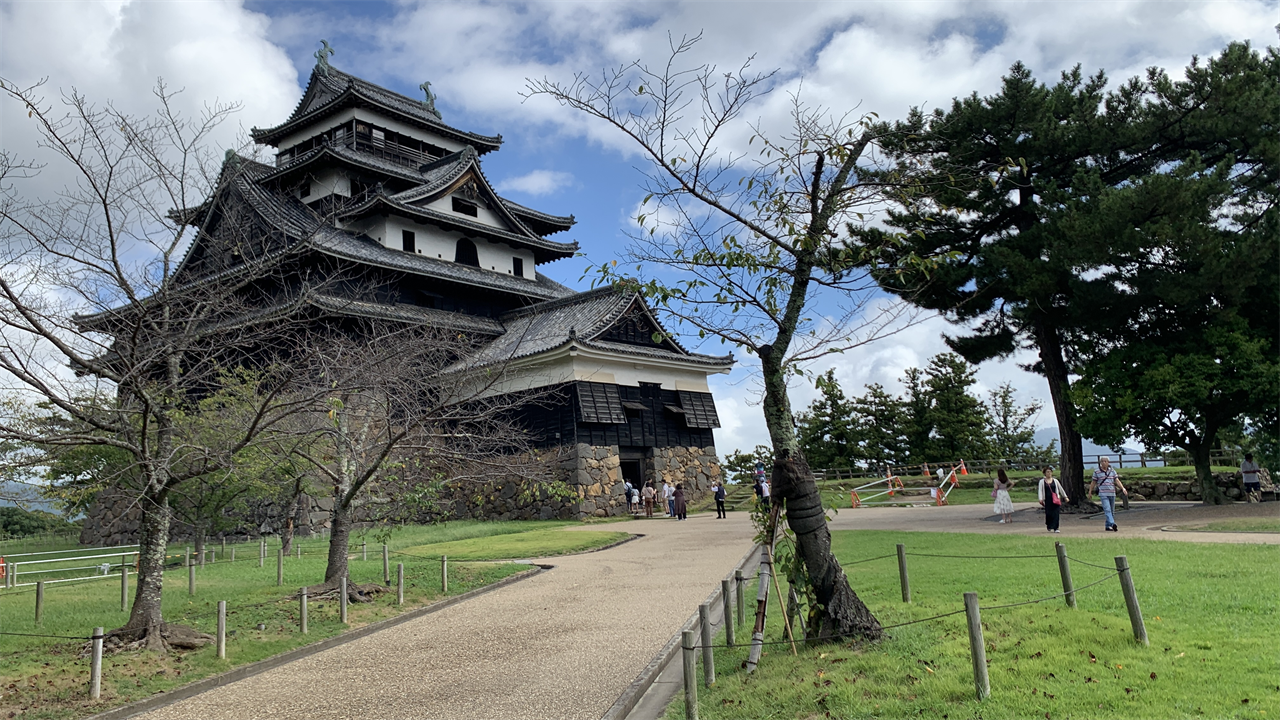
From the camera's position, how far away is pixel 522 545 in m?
19.6

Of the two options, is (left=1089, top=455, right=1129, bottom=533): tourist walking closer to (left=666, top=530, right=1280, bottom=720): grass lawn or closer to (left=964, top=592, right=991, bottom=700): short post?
(left=666, top=530, right=1280, bottom=720): grass lawn

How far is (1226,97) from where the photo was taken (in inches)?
719

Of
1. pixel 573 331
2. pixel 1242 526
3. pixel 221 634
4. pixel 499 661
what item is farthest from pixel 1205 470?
pixel 221 634

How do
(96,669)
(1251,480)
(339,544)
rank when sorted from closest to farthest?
(96,669), (339,544), (1251,480)

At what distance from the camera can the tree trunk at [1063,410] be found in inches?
826

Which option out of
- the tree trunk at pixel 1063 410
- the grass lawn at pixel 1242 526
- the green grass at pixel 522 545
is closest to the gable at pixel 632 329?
the green grass at pixel 522 545

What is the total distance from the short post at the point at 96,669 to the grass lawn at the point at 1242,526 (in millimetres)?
17661

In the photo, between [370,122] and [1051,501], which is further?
[370,122]

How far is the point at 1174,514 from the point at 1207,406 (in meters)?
2.73

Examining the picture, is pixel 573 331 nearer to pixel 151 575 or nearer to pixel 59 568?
pixel 59 568

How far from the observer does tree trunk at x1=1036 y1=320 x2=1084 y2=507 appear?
21.0 m

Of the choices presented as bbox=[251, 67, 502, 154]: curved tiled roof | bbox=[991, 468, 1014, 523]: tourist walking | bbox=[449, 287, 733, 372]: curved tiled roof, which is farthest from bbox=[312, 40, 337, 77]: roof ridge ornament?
bbox=[991, 468, 1014, 523]: tourist walking

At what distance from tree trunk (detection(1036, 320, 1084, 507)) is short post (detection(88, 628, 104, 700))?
20.6 m

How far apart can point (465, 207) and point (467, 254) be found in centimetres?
209
